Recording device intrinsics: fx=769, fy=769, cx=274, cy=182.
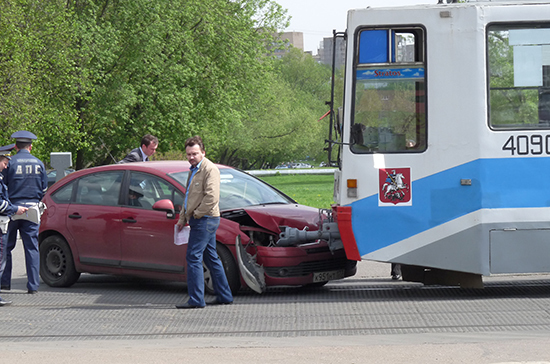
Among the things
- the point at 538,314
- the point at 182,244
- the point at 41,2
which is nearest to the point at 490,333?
the point at 538,314

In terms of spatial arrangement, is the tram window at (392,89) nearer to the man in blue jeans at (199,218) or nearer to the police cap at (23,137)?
the man in blue jeans at (199,218)

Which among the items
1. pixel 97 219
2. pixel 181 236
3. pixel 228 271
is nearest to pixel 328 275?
pixel 228 271

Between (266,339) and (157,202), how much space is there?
110 inches

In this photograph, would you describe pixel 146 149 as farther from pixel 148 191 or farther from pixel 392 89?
pixel 392 89

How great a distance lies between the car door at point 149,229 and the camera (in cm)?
856

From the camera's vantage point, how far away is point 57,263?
954 cm

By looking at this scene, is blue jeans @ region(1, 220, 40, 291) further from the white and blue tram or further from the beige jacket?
the white and blue tram

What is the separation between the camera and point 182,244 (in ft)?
27.2

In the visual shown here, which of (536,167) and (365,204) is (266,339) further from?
(536,167)

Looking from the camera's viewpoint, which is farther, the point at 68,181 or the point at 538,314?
the point at 68,181

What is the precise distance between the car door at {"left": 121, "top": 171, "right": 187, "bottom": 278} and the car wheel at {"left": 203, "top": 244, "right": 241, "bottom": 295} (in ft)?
1.00

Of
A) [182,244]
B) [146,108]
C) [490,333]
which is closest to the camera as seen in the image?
[490,333]

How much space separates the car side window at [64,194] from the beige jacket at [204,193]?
244 centimetres

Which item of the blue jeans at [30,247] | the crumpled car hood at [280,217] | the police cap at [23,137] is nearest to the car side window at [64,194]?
the blue jeans at [30,247]
